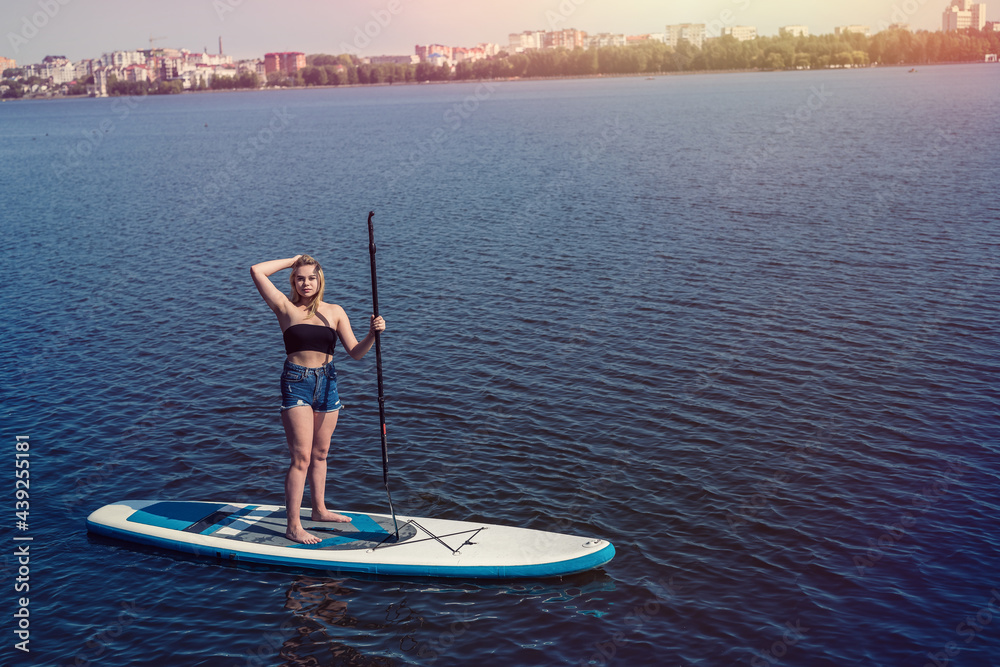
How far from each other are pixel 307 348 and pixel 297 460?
6.25 feet

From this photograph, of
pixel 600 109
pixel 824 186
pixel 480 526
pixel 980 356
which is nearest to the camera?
pixel 480 526

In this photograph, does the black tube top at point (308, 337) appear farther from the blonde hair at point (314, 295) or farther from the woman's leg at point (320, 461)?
the woman's leg at point (320, 461)

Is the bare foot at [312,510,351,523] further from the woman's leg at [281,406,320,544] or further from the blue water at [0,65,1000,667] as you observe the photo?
the blue water at [0,65,1000,667]

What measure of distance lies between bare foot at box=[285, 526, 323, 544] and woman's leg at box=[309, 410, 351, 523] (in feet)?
1.61

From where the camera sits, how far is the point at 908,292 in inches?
1144

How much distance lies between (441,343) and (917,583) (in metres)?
15.7

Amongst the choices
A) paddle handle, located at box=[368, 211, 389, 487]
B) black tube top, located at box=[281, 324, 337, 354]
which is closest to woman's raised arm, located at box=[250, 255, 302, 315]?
black tube top, located at box=[281, 324, 337, 354]

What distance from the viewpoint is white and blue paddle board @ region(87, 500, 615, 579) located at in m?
13.6

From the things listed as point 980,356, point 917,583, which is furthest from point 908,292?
point 917,583

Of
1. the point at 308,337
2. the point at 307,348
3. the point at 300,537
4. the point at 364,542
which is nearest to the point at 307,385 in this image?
the point at 307,348

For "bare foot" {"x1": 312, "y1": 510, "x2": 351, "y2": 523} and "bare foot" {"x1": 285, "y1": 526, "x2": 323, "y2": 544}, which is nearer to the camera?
"bare foot" {"x1": 285, "y1": 526, "x2": 323, "y2": 544}

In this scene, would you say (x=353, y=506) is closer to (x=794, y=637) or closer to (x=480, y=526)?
(x=480, y=526)

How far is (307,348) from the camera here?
1218 cm

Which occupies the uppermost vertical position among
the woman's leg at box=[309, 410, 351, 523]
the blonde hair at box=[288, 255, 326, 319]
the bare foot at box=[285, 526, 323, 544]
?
the blonde hair at box=[288, 255, 326, 319]
